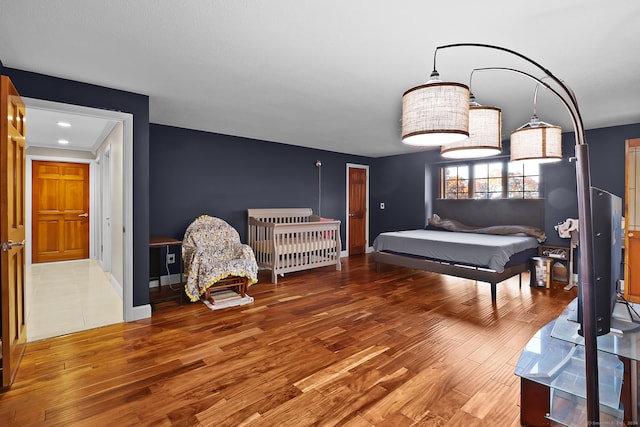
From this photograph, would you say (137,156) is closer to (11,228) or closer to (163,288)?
(11,228)

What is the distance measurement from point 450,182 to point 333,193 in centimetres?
243

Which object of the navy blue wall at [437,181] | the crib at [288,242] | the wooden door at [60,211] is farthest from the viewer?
the wooden door at [60,211]

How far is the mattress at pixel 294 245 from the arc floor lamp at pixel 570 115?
138 inches

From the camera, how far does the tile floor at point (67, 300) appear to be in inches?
120

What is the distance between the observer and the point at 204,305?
3652 mm

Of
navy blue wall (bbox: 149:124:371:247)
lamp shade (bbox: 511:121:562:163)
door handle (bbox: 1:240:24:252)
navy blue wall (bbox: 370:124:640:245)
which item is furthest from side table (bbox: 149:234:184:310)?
navy blue wall (bbox: 370:124:640:245)

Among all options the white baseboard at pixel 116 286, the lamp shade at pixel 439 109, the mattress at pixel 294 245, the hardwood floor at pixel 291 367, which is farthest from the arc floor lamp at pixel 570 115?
the white baseboard at pixel 116 286

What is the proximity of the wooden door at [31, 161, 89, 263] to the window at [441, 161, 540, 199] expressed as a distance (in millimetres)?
7386

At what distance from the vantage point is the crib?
478 cm

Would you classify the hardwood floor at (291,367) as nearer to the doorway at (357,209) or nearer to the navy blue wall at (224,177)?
the navy blue wall at (224,177)

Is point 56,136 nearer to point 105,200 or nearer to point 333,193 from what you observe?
point 105,200

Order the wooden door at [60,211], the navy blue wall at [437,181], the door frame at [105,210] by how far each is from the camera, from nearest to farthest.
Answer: the navy blue wall at [437,181] < the door frame at [105,210] < the wooden door at [60,211]

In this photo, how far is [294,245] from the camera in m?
4.97

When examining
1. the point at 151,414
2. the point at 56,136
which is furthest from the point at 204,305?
the point at 56,136
